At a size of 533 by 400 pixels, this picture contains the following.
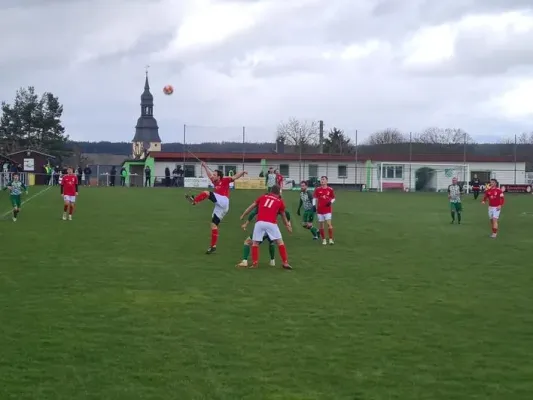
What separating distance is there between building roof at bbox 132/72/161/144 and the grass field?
114m

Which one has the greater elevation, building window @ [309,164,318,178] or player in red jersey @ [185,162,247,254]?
building window @ [309,164,318,178]

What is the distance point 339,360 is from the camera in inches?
330

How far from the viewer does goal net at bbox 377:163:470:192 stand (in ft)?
230

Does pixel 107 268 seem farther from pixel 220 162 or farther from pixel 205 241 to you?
pixel 220 162

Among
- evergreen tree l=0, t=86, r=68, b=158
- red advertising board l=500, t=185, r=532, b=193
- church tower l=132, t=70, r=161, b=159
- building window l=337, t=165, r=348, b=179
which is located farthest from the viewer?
church tower l=132, t=70, r=161, b=159

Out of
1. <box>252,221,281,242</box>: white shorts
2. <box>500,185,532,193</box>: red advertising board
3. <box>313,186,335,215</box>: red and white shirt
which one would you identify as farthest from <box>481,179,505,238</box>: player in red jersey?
<box>500,185,532,193</box>: red advertising board

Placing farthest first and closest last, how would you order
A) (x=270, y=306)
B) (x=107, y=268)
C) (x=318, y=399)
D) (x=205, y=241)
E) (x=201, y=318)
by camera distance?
(x=205, y=241)
(x=107, y=268)
(x=270, y=306)
(x=201, y=318)
(x=318, y=399)

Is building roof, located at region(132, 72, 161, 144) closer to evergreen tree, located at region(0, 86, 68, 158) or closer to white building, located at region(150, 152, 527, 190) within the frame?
evergreen tree, located at region(0, 86, 68, 158)

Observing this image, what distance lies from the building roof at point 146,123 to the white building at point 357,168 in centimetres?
6149

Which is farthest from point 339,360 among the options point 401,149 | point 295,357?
point 401,149

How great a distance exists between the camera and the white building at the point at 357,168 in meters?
70.5

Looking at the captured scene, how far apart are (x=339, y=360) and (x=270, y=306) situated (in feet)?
10.3

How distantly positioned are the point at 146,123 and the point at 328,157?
2808 inches

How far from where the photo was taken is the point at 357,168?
7144 centimetres
